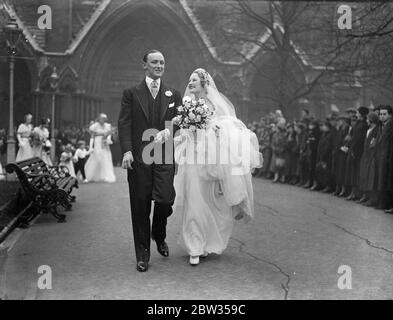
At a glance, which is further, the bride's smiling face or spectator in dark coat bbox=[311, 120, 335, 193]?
spectator in dark coat bbox=[311, 120, 335, 193]

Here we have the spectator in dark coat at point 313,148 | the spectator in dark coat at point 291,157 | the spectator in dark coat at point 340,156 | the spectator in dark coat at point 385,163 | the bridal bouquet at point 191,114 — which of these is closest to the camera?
the bridal bouquet at point 191,114

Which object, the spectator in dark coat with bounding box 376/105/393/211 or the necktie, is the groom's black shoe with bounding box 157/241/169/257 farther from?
the spectator in dark coat with bounding box 376/105/393/211

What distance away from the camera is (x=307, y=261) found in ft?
20.6

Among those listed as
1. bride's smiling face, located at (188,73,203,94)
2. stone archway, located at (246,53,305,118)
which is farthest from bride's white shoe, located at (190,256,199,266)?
stone archway, located at (246,53,305,118)

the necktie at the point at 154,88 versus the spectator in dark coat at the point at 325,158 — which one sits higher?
the necktie at the point at 154,88

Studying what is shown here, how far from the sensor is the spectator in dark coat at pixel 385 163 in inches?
440

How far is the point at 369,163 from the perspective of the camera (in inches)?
471

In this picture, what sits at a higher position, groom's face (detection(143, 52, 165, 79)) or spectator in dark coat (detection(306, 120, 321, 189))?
groom's face (detection(143, 52, 165, 79))

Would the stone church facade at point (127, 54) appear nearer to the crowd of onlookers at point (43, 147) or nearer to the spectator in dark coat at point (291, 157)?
the crowd of onlookers at point (43, 147)

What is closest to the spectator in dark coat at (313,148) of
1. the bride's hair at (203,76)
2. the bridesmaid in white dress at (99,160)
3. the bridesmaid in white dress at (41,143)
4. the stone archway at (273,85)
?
the bridesmaid in white dress at (99,160)

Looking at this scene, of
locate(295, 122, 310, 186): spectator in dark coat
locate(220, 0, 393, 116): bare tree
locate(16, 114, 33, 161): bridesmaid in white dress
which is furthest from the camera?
locate(220, 0, 393, 116): bare tree

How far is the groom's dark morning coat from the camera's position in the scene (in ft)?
19.2

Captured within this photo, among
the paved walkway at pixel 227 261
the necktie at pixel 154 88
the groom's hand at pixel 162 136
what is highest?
the necktie at pixel 154 88

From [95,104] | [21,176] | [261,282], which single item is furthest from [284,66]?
[261,282]
